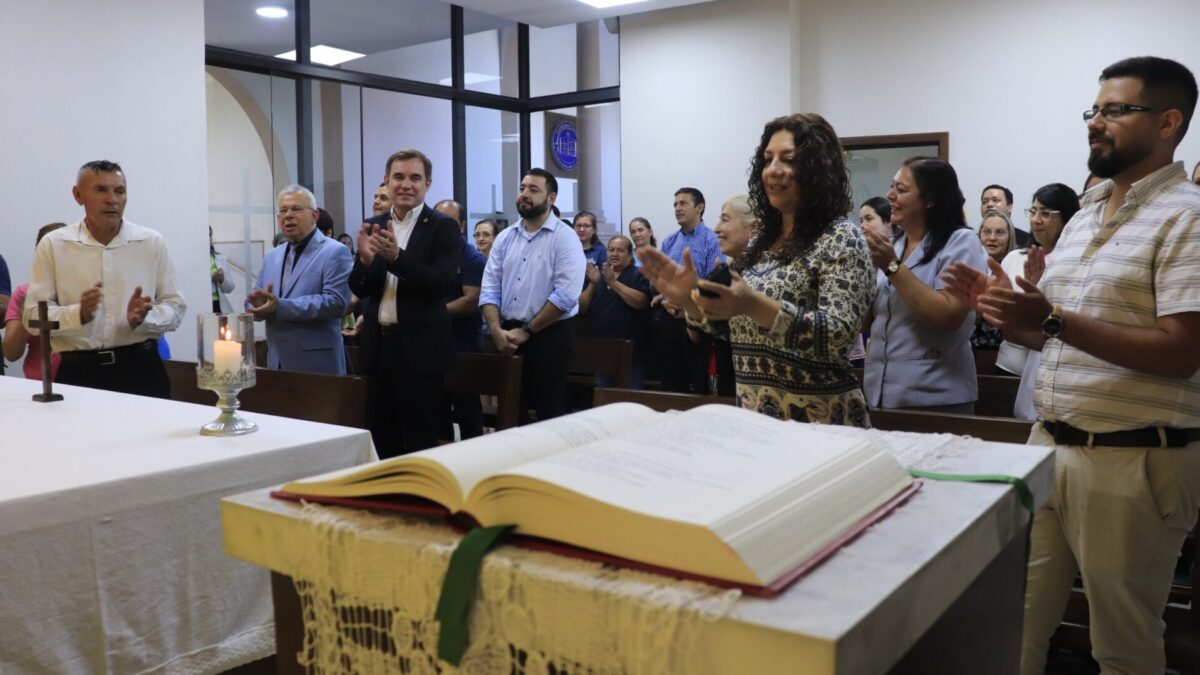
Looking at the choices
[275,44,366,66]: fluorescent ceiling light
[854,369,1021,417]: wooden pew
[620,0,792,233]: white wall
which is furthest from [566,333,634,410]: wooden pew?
[275,44,366,66]: fluorescent ceiling light

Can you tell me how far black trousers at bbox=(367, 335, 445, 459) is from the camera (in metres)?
3.53

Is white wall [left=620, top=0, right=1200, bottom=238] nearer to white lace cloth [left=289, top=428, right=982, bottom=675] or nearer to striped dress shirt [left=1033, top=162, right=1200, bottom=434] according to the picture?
striped dress shirt [left=1033, top=162, right=1200, bottom=434]

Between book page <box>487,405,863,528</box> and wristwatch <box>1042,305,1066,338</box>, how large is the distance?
990 mm

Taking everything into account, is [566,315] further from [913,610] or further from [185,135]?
[913,610]

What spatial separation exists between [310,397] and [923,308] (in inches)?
59.4

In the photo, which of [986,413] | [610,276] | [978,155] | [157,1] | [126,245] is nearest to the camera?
[986,413]

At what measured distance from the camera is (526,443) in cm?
75

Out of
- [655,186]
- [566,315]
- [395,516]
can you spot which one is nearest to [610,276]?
[566,315]

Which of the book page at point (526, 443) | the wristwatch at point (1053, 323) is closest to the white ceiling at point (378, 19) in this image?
the wristwatch at point (1053, 323)

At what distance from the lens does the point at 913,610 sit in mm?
571

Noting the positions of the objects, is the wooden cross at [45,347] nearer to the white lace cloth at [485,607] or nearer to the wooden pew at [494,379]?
the wooden pew at [494,379]

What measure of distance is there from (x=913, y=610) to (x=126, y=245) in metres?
3.14

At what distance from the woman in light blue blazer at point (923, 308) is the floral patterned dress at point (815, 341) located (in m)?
0.31

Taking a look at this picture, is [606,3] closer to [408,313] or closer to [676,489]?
[408,313]
